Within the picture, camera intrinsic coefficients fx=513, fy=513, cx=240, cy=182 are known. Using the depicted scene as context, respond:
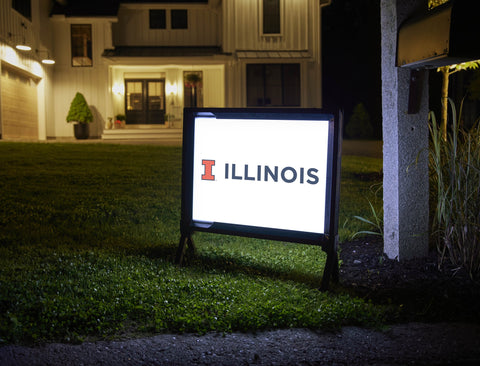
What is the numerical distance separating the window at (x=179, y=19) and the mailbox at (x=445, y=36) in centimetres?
2398

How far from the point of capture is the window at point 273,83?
26031mm

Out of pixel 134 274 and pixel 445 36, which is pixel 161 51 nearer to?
pixel 134 274

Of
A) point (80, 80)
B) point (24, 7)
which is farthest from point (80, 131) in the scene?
point (24, 7)

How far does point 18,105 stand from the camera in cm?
2123

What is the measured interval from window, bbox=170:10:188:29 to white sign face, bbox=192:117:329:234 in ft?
77.9

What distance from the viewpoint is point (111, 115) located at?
82.6 feet

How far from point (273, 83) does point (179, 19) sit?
598 centimetres

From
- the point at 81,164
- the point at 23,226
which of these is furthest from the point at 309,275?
the point at 81,164

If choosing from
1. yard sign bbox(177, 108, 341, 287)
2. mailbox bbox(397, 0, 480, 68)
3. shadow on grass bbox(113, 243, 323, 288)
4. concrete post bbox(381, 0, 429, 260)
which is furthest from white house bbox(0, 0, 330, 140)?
mailbox bbox(397, 0, 480, 68)

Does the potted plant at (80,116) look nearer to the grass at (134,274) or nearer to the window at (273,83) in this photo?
the window at (273,83)

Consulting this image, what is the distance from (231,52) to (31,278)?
22527 millimetres

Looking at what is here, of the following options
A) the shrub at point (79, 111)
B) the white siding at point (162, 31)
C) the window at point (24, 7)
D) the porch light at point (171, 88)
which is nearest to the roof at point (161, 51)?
the white siding at point (162, 31)

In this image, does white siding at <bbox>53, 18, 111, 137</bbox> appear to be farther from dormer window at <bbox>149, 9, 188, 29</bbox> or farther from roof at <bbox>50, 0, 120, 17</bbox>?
dormer window at <bbox>149, 9, 188, 29</bbox>

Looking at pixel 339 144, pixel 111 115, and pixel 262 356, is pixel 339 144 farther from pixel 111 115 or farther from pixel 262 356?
pixel 111 115
